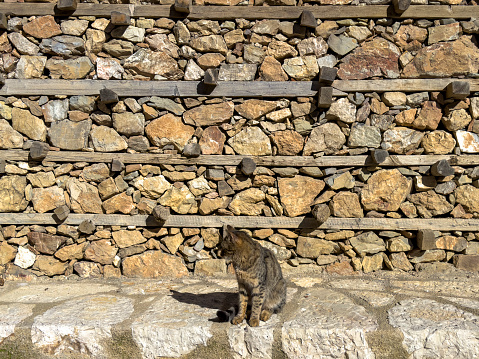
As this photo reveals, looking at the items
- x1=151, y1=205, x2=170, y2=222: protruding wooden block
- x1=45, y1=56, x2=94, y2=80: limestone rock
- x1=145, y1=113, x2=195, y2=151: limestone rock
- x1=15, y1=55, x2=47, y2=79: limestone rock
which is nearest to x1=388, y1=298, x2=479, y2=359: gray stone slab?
x1=151, y1=205, x2=170, y2=222: protruding wooden block

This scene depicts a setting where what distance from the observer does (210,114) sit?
4.32 meters

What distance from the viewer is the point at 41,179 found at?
441 centimetres

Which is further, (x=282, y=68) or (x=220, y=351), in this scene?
(x=282, y=68)

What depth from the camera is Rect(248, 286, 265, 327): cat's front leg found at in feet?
9.90

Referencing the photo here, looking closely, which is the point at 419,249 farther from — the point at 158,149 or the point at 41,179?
the point at 41,179

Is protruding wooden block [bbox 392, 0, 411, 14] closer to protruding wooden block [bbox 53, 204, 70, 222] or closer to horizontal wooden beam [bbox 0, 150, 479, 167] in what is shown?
horizontal wooden beam [bbox 0, 150, 479, 167]

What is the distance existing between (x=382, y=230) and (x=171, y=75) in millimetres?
3108

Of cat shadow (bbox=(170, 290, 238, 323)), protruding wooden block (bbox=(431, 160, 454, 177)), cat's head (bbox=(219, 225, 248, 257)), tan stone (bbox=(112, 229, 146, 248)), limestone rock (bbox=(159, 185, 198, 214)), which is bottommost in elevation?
cat shadow (bbox=(170, 290, 238, 323))

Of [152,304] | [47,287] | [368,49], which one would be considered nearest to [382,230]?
[368,49]

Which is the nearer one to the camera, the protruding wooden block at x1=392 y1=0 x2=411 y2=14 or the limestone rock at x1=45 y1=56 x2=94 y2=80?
the protruding wooden block at x1=392 y1=0 x2=411 y2=14

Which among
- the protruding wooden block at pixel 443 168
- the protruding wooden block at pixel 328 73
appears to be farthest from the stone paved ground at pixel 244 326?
the protruding wooden block at pixel 328 73

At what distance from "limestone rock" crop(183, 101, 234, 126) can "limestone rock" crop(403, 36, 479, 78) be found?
2209 mm

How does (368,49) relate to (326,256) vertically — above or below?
above

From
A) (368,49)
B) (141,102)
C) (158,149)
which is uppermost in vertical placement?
(368,49)
